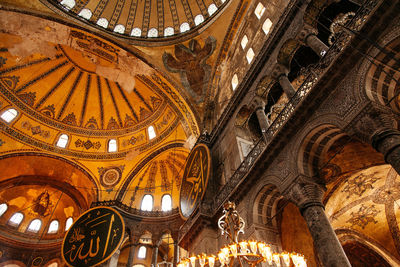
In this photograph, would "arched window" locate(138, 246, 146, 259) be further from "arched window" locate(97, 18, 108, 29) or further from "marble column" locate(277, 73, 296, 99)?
"arched window" locate(97, 18, 108, 29)

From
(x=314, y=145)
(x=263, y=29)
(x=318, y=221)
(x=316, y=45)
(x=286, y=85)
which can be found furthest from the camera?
(x=263, y=29)

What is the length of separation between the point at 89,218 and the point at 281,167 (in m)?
8.23

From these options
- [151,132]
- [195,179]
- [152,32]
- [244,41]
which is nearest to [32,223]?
[151,132]

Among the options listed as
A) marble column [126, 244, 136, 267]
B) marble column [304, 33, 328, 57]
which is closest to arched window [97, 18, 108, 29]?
marble column [304, 33, 328, 57]

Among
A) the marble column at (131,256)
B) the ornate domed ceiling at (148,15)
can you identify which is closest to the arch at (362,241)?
the marble column at (131,256)

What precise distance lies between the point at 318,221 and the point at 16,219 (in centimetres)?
1472

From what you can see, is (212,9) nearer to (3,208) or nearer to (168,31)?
(168,31)

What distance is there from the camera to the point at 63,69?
12898mm

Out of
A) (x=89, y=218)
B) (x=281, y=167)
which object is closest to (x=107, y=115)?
(x=89, y=218)

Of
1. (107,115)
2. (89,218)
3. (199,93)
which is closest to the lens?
(89,218)

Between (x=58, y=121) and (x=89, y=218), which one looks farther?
(x=58, y=121)

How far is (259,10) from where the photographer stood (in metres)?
8.73

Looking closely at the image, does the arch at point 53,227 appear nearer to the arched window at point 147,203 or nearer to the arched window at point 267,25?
the arched window at point 147,203

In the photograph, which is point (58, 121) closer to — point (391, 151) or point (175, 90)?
point (175, 90)
